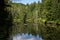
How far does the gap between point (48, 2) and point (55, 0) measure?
18.7 feet

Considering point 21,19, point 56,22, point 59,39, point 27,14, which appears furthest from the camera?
point 27,14

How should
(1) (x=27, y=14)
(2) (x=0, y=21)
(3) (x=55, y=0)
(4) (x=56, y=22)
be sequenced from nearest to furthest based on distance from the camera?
(2) (x=0, y=21)
(4) (x=56, y=22)
(3) (x=55, y=0)
(1) (x=27, y=14)

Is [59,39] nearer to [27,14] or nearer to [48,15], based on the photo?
[48,15]

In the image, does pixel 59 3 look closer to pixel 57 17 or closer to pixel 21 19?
pixel 57 17

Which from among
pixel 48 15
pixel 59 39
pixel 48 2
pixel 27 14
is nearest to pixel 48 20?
pixel 48 15

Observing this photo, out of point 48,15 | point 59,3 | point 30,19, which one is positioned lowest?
point 30,19

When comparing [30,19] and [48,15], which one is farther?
[30,19]

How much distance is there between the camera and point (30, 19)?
151 meters

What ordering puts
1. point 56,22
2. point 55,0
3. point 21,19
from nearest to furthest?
point 56,22, point 55,0, point 21,19

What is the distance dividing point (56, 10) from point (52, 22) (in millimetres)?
5424

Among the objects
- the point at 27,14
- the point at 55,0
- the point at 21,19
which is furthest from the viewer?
the point at 27,14

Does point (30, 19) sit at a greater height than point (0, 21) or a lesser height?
lesser

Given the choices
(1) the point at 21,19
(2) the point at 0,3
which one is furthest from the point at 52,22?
(1) the point at 21,19

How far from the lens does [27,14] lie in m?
162
